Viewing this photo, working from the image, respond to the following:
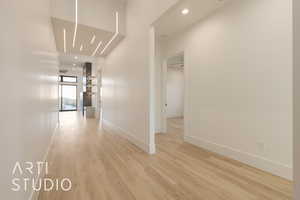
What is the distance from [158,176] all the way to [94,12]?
4.16 meters

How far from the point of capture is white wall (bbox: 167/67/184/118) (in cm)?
819

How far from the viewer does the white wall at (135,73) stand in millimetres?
3176

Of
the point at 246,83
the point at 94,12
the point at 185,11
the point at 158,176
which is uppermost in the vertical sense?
the point at 94,12

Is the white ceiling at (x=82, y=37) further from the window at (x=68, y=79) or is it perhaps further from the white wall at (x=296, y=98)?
the window at (x=68, y=79)

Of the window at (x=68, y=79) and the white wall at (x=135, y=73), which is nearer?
the white wall at (x=135, y=73)

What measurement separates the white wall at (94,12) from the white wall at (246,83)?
2249 mm

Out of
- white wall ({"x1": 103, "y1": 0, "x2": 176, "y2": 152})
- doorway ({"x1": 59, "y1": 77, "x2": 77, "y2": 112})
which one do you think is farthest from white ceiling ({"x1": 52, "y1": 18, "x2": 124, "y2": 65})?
doorway ({"x1": 59, "y1": 77, "x2": 77, "y2": 112})

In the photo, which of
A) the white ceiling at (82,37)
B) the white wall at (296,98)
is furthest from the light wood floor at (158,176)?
the white ceiling at (82,37)

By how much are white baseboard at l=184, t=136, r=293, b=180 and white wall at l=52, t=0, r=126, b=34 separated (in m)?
3.90

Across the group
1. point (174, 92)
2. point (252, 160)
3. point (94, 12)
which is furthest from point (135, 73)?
point (174, 92)

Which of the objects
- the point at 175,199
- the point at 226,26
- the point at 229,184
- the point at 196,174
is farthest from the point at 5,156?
the point at 226,26

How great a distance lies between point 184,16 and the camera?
328cm

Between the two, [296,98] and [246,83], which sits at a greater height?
[246,83]
